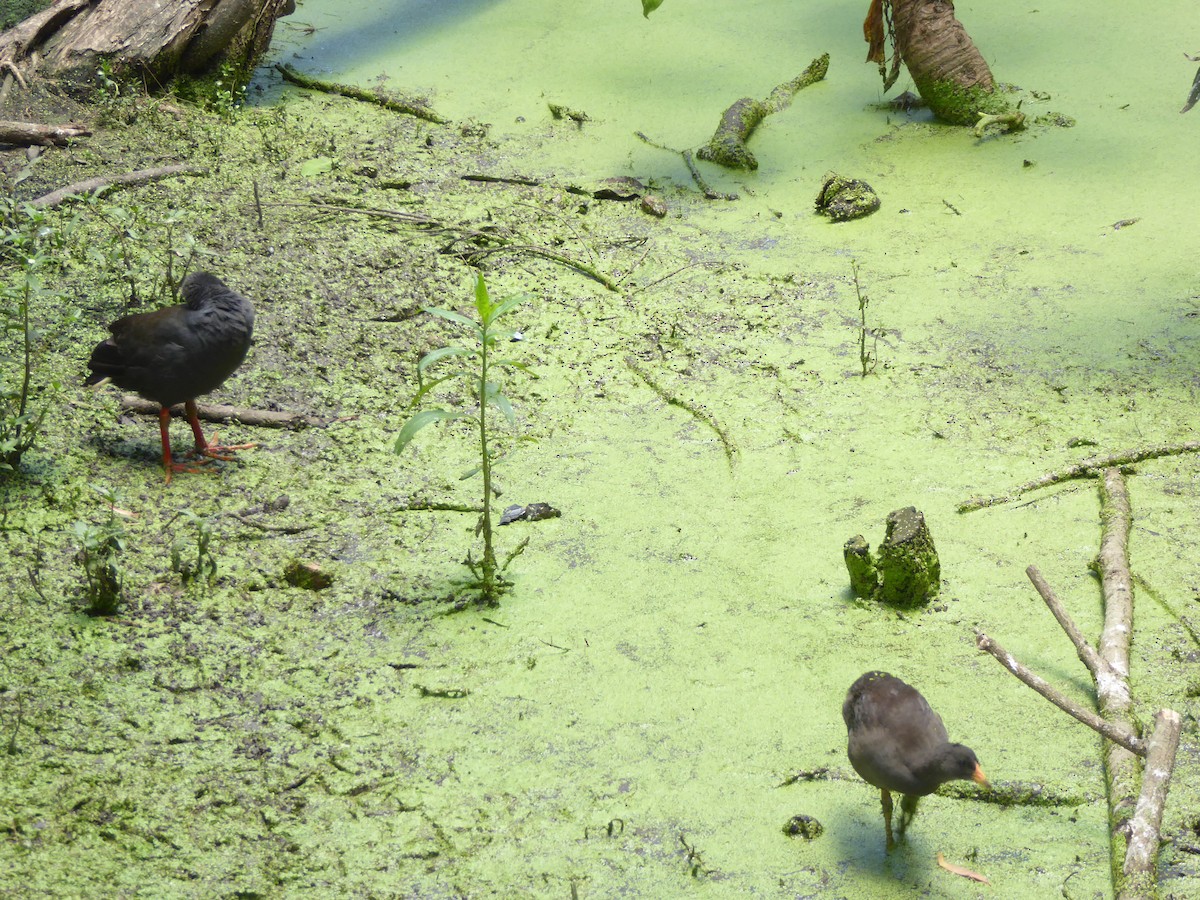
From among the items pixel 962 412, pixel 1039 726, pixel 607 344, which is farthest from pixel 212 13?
pixel 1039 726

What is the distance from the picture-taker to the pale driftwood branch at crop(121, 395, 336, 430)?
12.8 feet

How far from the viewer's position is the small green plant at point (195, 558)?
3.10m

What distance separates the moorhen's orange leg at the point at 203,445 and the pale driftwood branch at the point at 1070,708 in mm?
2342

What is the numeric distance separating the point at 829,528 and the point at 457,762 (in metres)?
1.45

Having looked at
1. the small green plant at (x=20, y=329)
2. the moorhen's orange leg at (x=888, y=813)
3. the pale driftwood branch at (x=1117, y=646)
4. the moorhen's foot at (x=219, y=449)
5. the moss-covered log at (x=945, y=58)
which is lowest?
the moorhen's orange leg at (x=888, y=813)

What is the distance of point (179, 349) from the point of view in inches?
136

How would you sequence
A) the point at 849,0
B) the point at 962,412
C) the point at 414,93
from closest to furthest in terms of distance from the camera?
1. the point at 962,412
2. the point at 414,93
3. the point at 849,0

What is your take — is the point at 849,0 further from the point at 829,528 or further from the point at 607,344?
the point at 829,528

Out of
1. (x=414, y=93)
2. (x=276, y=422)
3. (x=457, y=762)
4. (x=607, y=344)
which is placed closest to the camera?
(x=457, y=762)

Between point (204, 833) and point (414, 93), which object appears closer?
point (204, 833)

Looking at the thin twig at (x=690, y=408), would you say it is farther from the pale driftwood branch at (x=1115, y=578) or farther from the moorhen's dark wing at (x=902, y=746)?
the moorhen's dark wing at (x=902, y=746)

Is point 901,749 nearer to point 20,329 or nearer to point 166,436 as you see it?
point 166,436

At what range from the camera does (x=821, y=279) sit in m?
5.02

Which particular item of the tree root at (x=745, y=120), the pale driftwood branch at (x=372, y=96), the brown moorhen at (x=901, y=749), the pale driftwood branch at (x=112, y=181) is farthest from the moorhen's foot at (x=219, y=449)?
the tree root at (x=745, y=120)
